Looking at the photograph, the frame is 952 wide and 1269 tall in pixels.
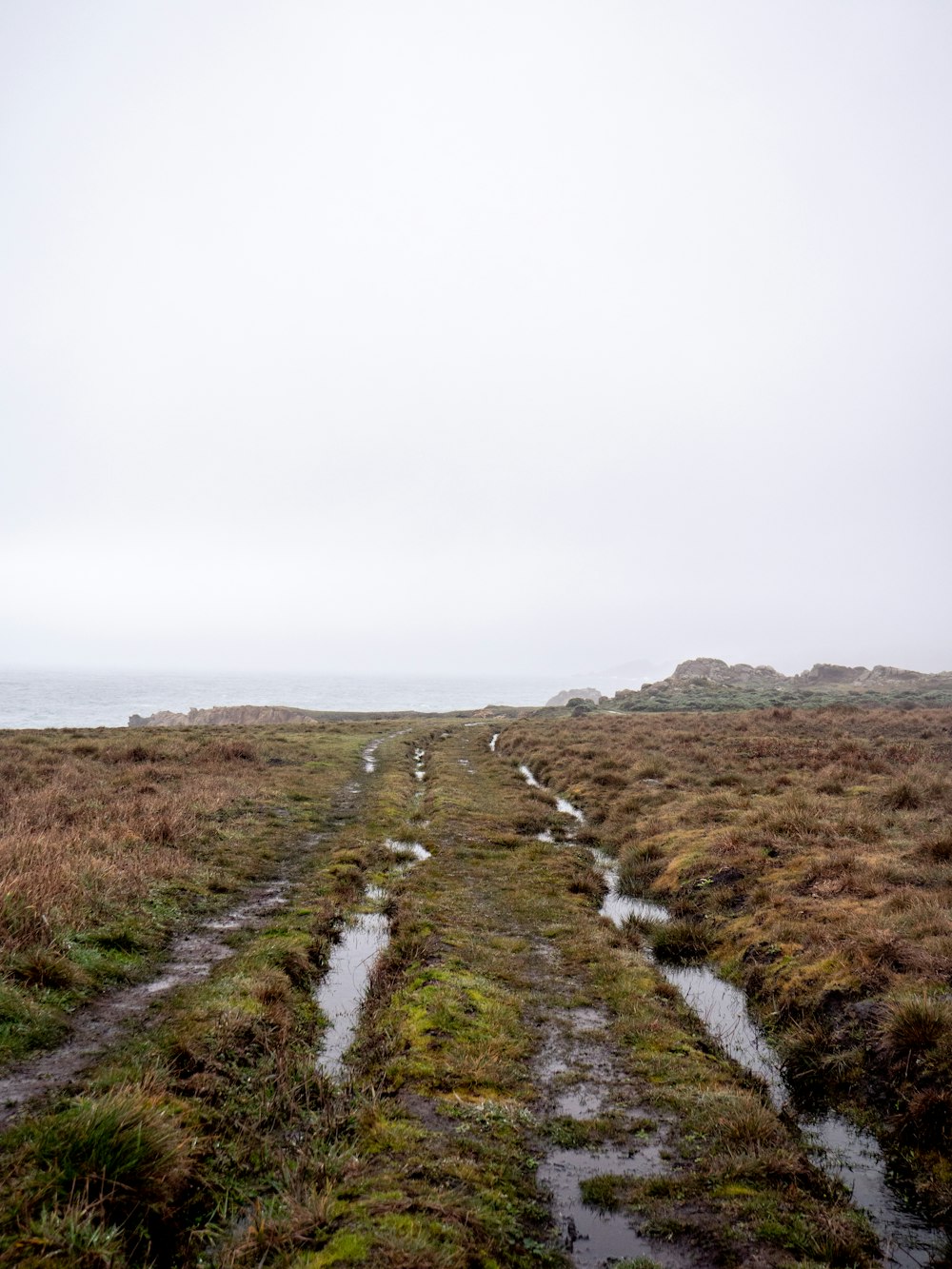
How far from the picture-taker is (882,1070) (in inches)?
333

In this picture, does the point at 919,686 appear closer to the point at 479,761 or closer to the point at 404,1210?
the point at 479,761

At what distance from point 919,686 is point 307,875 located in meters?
88.7

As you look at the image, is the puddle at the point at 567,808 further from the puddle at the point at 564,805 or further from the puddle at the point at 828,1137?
the puddle at the point at 828,1137

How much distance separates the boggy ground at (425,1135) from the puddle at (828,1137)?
387 millimetres

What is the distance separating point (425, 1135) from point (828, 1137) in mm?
4838

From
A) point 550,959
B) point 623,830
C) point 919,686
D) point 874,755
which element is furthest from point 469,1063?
point 919,686

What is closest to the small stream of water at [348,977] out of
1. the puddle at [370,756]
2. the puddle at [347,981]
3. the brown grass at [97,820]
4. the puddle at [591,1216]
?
the puddle at [347,981]

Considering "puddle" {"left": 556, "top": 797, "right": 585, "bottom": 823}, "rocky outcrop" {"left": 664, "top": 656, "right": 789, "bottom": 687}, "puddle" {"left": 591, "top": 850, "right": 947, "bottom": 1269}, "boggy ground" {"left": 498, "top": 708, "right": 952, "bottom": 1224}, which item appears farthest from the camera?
"rocky outcrop" {"left": 664, "top": 656, "right": 789, "bottom": 687}

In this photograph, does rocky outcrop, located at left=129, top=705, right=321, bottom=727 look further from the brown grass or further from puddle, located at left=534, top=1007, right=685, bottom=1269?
puddle, located at left=534, top=1007, right=685, bottom=1269

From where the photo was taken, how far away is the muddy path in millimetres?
7465

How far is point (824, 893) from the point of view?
1338 centimetres

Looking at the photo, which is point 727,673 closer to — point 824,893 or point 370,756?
point 370,756

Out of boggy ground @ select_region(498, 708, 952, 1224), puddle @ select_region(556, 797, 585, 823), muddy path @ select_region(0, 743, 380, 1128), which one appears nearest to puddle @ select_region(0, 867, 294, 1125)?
muddy path @ select_region(0, 743, 380, 1128)

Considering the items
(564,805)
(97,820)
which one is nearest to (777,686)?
(564,805)
